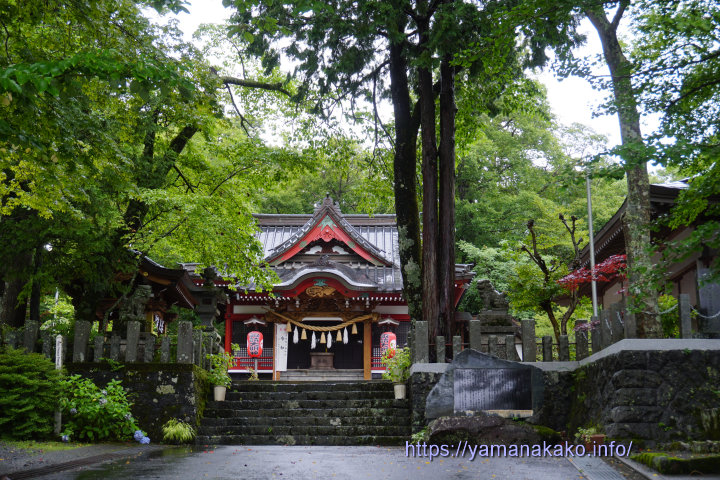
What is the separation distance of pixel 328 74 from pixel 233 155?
9.84 feet

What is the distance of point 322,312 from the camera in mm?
23328

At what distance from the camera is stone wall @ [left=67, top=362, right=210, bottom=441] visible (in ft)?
40.0

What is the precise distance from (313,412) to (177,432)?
9.11 ft

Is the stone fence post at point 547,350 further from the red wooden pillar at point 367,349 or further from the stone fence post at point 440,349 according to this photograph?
the red wooden pillar at point 367,349

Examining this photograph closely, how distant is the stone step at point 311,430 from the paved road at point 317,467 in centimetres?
206

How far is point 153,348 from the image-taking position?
42.5ft

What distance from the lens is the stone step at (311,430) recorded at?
12.4 m

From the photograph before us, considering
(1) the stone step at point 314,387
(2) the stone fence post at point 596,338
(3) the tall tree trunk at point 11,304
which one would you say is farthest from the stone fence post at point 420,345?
(3) the tall tree trunk at point 11,304

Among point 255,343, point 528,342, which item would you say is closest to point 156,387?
point 528,342

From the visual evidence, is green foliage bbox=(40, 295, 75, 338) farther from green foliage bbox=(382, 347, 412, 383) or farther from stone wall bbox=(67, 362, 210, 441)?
green foliage bbox=(382, 347, 412, 383)

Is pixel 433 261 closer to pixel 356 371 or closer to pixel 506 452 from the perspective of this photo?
pixel 506 452

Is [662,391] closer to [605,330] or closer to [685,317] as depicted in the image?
[685,317]

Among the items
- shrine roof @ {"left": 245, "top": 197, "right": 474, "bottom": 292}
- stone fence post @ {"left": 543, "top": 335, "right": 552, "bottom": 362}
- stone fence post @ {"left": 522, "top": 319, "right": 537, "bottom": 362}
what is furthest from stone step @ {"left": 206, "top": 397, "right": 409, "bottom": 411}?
shrine roof @ {"left": 245, "top": 197, "right": 474, "bottom": 292}

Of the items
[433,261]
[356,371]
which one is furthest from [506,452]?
[356,371]
